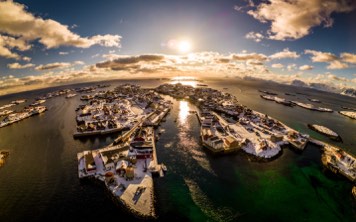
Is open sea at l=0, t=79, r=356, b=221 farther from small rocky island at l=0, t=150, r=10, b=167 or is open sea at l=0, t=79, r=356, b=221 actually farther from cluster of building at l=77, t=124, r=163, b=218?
cluster of building at l=77, t=124, r=163, b=218

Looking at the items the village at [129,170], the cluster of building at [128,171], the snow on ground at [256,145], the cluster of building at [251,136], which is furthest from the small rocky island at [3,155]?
the snow on ground at [256,145]

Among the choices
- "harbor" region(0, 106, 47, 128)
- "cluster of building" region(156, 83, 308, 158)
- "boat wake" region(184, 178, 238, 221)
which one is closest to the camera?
"boat wake" region(184, 178, 238, 221)

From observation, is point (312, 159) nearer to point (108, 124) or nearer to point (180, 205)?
point (180, 205)

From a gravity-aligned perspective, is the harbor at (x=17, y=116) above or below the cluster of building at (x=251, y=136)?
above

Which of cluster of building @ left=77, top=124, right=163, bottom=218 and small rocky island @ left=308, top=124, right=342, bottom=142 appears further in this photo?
small rocky island @ left=308, top=124, right=342, bottom=142

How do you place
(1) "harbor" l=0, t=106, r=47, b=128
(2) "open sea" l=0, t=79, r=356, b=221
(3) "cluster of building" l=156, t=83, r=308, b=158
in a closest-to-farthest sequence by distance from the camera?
(2) "open sea" l=0, t=79, r=356, b=221 → (3) "cluster of building" l=156, t=83, r=308, b=158 → (1) "harbor" l=0, t=106, r=47, b=128

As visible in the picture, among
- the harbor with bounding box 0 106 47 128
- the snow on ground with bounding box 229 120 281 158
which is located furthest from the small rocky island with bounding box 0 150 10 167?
the snow on ground with bounding box 229 120 281 158

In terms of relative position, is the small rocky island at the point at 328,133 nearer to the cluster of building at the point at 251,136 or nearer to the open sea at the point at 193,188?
the open sea at the point at 193,188

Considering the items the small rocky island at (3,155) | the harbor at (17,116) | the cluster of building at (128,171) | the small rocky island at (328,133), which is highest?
the harbor at (17,116)

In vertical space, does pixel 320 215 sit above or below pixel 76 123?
below

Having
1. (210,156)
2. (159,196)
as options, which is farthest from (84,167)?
(210,156)

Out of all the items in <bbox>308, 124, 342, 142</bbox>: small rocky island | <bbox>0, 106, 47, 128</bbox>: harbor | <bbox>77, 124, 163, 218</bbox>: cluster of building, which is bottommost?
<bbox>308, 124, 342, 142</bbox>: small rocky island
